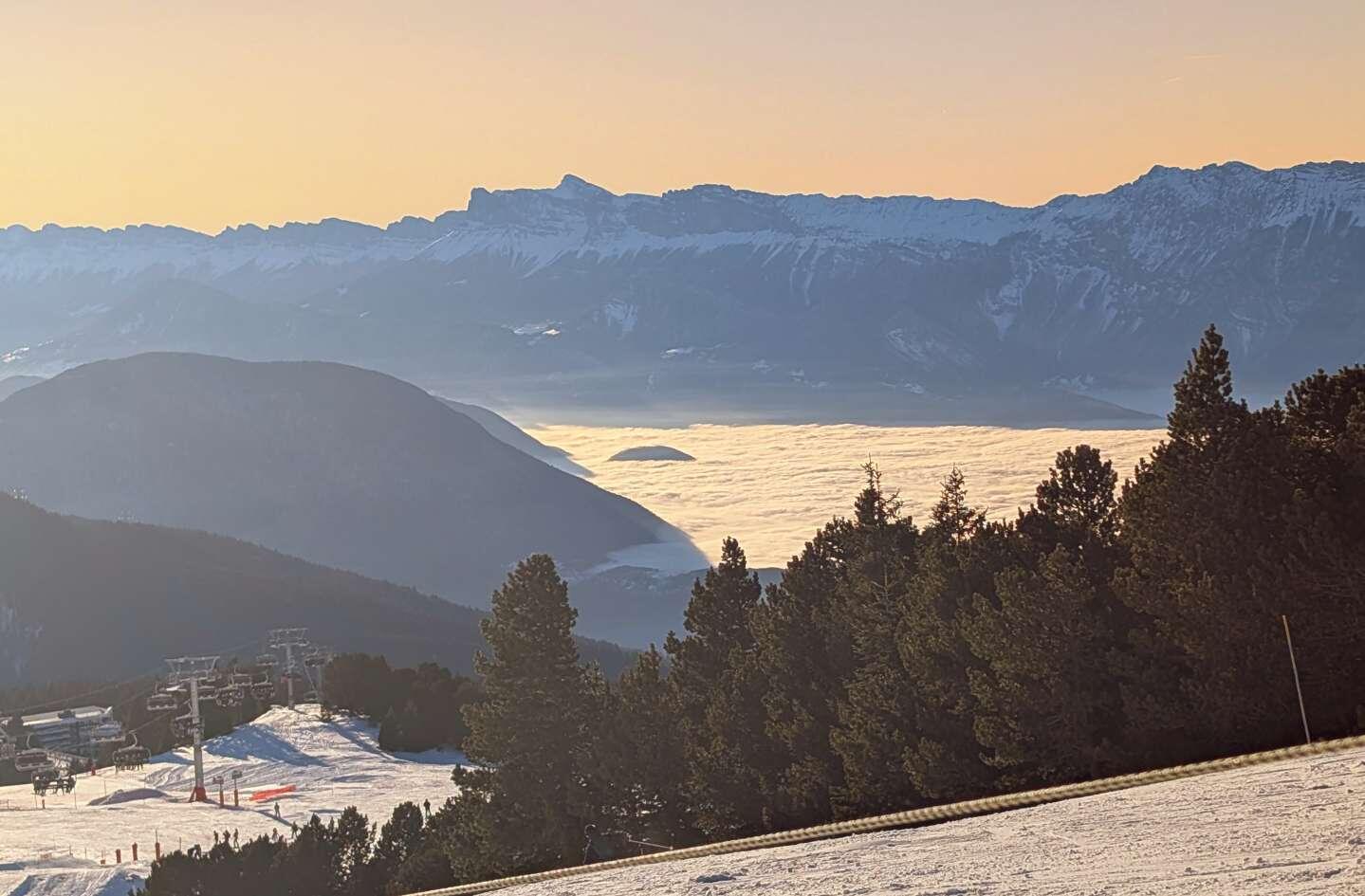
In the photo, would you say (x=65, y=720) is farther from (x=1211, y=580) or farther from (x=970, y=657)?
(x=1211, y=580)

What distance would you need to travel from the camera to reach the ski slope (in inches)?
2589

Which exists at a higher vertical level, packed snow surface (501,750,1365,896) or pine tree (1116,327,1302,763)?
pine tree (1116,327,1302,763)

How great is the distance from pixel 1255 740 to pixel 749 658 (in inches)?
752

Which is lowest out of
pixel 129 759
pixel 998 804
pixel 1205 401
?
pixel 129 759

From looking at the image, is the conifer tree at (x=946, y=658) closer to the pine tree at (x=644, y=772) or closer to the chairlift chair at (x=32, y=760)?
the pine tree at (x=644, y=772)

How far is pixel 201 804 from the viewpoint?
8756cm

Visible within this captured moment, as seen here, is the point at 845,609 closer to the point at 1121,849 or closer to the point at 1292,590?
the point at 1292,590

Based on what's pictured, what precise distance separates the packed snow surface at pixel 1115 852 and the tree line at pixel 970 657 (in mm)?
10293

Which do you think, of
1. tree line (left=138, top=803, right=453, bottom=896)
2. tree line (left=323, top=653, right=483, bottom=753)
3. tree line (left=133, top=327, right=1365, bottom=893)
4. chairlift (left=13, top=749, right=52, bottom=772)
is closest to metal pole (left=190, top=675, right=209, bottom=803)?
tree line (left=323, top=653, right=483, bottom=753)

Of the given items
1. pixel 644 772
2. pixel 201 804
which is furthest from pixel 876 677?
pixel 201 804

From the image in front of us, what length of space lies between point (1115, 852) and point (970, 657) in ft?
75.7

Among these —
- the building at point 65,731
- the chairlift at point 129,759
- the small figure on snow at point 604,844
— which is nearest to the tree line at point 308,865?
the small figure on snow at point 604,844

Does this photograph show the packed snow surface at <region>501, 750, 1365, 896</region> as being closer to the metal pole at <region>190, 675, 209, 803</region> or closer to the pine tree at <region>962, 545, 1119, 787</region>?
the pine tree at <region>962, 545, 1119, 787</region>

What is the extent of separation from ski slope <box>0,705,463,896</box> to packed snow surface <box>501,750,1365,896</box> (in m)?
44.1
